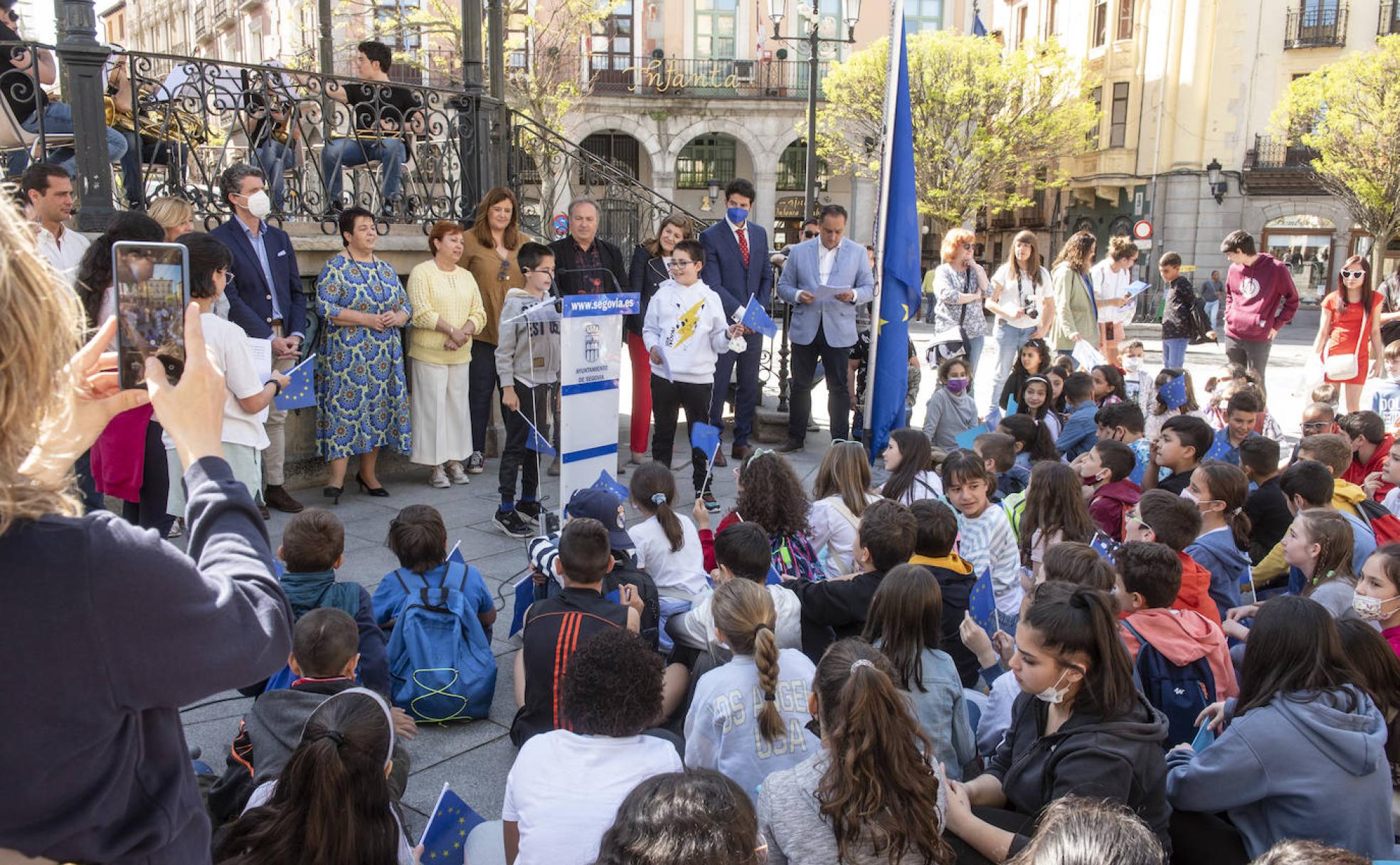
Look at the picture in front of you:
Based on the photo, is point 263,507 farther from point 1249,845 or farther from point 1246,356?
point 1246,356

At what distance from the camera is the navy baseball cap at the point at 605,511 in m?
4.32

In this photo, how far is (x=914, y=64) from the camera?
3084cm

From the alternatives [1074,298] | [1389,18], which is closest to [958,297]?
[1074,298]

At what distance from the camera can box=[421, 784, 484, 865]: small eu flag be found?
2920 mm

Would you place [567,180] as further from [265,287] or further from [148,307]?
[148,307]

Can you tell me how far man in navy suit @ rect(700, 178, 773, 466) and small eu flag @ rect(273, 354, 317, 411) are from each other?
315 centimetres

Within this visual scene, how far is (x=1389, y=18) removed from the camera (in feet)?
103

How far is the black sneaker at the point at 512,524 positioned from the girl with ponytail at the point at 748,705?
3.36 m

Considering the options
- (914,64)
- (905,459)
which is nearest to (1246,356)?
(905,459)

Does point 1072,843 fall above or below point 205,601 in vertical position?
below

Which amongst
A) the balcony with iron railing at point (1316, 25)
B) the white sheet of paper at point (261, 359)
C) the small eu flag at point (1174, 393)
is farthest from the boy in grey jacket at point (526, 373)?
the balcony with iron railing at point (1316, 25)

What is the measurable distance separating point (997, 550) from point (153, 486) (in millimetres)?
3850

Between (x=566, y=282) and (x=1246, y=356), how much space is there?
6.66m

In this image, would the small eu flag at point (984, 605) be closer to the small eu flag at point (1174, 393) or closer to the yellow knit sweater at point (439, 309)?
the small eu flag at point (1174, 393)
